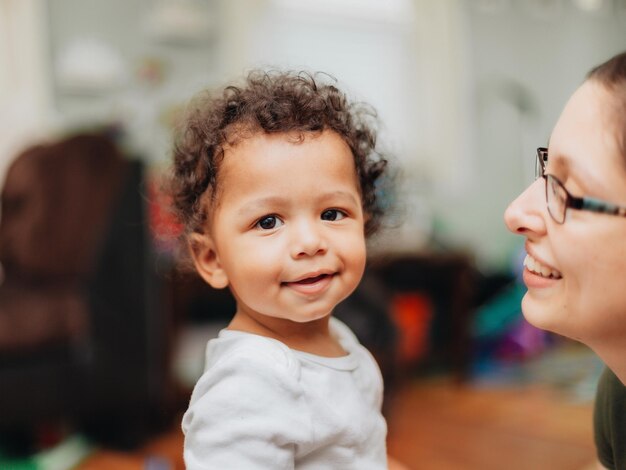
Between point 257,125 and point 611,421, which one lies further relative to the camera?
point 611,421

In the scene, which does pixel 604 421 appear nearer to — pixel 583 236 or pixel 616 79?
pixel 583 236

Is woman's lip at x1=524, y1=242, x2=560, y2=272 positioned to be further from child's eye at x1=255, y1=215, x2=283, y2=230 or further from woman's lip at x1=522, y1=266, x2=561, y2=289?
child's eye at x1=255, y1=215, x2=283, y2=230

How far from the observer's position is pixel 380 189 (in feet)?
3.66

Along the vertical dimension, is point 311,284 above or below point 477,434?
above

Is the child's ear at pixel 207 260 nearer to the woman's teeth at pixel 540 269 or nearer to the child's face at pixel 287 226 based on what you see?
the child's face at pixel 287 226

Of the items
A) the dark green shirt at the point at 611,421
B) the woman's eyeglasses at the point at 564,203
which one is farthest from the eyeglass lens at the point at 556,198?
the dark green shirt at the point at 611,421

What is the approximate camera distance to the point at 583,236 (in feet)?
2.58

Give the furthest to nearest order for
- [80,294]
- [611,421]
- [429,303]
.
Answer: [429,303]
[80,294]
[611,421]

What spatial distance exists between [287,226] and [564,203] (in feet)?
1.11

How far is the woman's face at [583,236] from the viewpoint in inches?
30.4

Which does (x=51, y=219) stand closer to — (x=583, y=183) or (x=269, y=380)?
(x=269, y=380)

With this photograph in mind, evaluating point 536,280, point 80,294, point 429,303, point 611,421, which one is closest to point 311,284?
point 536,280

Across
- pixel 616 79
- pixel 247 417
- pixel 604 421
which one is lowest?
pixel 604 421

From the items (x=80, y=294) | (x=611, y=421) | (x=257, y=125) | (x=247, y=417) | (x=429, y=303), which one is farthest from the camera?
(x=429, y=303)
